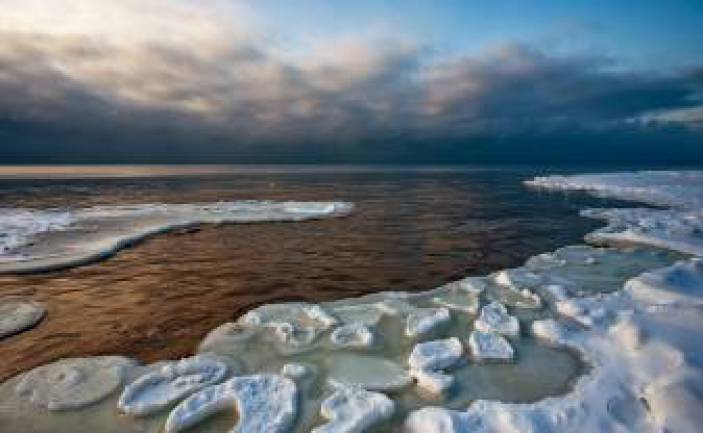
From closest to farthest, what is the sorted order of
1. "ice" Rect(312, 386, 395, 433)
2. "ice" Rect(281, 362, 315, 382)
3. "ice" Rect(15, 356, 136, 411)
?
"ice" Rect(312, 386, 395, 433) → "ice" Rect(15, 356, 136, 411) → "ice" Rect(281, 362, 315, 382)

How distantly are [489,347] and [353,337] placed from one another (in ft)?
5.93

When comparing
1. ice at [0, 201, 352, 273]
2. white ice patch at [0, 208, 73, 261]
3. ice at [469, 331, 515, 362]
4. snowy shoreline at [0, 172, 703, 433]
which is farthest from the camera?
white ice patch at [0, 208, 73, 261]

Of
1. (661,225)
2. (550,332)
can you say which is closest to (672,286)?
(550,332)

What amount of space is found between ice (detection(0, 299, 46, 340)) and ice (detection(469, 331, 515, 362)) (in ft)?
22.2

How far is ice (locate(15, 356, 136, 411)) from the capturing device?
4652 millimetres

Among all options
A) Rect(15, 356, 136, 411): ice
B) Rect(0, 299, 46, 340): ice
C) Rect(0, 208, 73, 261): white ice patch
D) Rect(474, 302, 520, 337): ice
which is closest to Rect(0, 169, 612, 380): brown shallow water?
Rect(0, 299, 46, 340): ice

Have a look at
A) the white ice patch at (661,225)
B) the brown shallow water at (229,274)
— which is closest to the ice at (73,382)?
the brown shallow water at (229,274)

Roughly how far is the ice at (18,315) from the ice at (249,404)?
4.18 meters

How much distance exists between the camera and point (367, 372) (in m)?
5.21

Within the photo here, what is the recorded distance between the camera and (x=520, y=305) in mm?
7520

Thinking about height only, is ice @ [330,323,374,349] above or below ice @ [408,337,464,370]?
below

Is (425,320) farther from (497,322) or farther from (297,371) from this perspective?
(297,371)

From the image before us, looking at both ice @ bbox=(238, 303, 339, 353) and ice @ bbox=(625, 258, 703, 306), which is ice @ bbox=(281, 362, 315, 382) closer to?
ice @ bbox=(238, 303, 339, 353)

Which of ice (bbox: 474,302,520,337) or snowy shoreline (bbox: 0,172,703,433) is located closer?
snowy shoreline (bbox: 0,172,703,433)
